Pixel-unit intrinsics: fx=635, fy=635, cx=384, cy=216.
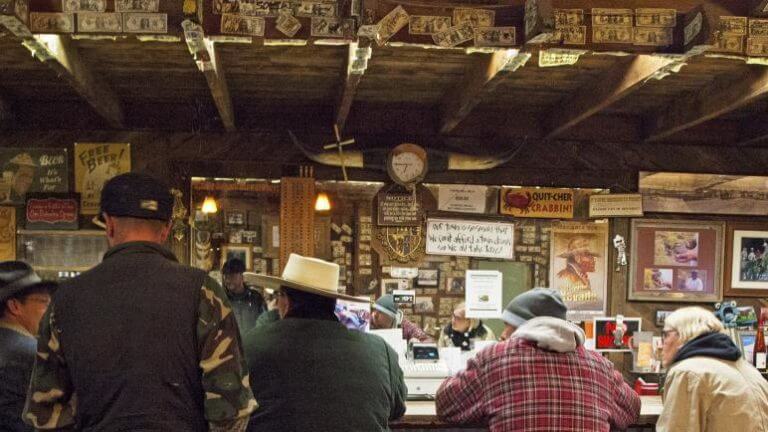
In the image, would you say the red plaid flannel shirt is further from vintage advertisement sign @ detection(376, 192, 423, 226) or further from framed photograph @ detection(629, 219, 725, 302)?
framed photograph @ detection(629, 219, 725, 302)

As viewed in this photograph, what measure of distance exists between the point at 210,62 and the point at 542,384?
9.10 feet

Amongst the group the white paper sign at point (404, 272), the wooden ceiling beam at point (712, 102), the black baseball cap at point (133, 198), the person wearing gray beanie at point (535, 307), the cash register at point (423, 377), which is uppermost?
the wooden ceiling beam at point (712, 102)

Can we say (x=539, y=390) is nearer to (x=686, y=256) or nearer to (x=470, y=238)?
(x=470, y=238)

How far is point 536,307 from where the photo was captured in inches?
112

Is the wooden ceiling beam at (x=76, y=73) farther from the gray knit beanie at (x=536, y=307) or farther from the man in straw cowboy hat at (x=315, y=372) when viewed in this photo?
the gray knit beanie at (x=536, y=307)

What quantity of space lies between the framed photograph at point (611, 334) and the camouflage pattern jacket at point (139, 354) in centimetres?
463

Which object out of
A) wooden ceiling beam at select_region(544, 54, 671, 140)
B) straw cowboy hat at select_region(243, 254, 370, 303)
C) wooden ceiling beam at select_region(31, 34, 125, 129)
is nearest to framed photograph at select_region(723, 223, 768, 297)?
wooden ceiling beam at select_region(544, 54, 671, 140)

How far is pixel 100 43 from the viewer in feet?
13.9

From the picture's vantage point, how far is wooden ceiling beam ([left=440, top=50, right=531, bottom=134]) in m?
3.91

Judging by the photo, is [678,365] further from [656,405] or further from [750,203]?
[750,203]

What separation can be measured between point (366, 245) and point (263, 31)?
3.08 metres

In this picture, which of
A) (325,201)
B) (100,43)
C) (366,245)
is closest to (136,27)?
(100,43)

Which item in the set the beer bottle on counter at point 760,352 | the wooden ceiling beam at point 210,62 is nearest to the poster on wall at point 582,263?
the beer bottle on counter at point 760,352

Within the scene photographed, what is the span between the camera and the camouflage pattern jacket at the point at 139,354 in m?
1.88
